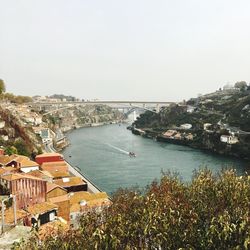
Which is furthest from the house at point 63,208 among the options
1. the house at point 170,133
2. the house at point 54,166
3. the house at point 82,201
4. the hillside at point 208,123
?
the house at point 170,133

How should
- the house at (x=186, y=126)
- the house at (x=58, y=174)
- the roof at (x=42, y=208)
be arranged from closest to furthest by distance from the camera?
the roof at (x=42, y=208) → the house at (x=58, y=174) → the house at (x=186, y=126)

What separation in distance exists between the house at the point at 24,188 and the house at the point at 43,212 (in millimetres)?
948

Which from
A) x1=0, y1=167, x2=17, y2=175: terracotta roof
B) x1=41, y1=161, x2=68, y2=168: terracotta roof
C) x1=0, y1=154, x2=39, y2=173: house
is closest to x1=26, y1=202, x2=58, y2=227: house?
x1=0, y1=167, x2=17, y2=175: terracotta roof

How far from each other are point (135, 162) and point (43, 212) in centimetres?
1681

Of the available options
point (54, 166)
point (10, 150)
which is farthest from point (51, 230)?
point (10, 150)

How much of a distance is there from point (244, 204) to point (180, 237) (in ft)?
3.88

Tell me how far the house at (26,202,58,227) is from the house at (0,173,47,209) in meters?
0.95

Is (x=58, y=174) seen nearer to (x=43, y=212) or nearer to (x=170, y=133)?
(x=43, y=212)

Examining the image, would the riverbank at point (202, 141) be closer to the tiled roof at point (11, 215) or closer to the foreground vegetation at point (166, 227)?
the tiled roof at point (11, 215)

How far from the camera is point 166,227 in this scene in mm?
5023

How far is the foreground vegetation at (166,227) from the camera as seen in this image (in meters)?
4.78

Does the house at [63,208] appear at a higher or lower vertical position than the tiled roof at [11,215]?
lower

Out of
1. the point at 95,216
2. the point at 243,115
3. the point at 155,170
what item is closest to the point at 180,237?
the point at 95,216

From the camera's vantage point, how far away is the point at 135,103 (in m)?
62.9
